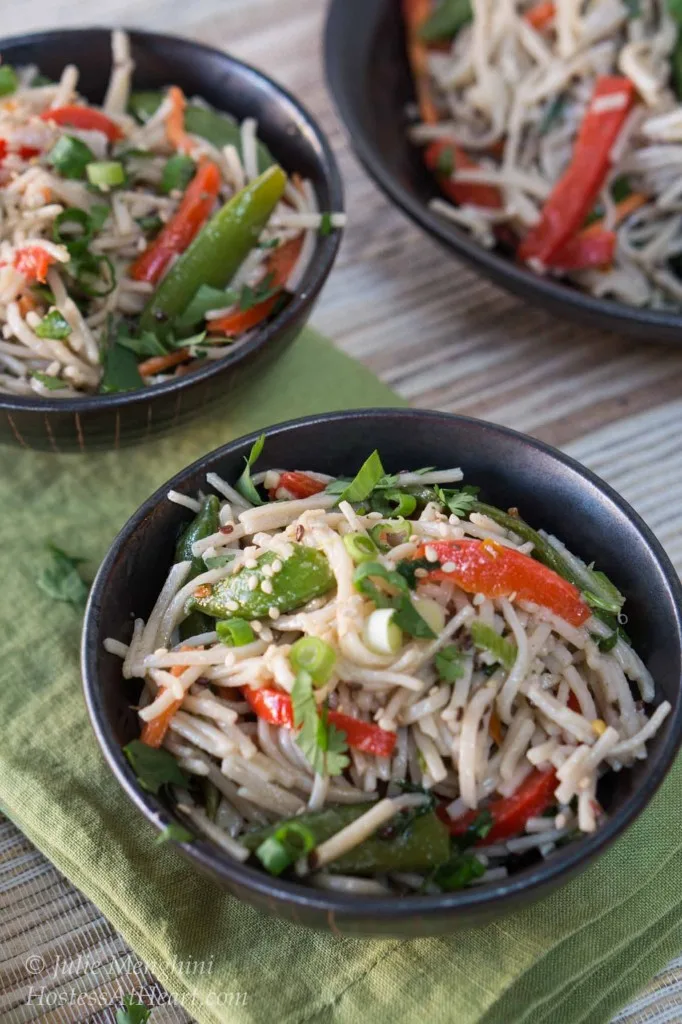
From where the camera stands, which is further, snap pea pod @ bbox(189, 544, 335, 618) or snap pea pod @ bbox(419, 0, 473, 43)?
snap pea pod @ bbox(419, 0, 473, 43)

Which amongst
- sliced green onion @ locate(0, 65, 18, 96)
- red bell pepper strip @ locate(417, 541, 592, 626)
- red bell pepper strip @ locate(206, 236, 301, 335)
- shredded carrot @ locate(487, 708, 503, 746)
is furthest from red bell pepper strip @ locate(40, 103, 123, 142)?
shredded carrot @ locate(487, 708, 503, 746)

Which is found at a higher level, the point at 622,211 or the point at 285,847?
the point at 622,211

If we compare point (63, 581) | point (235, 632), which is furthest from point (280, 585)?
point (63, 581)

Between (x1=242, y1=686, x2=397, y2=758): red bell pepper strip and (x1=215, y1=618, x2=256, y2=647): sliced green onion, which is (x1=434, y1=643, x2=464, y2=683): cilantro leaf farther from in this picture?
(x1=215, y1=618, x2=256, y2=647): sliced green onion

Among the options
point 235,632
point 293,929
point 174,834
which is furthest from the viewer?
point 293,929

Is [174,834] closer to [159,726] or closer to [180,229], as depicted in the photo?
[159,726]

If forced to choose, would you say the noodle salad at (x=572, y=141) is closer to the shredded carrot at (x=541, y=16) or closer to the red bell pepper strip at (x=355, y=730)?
the shredded carrot at (x=541, y=16)

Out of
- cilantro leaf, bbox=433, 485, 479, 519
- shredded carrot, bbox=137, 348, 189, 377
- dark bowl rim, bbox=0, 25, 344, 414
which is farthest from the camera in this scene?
shredded carrot, bbox=137, 348, 189, 377
